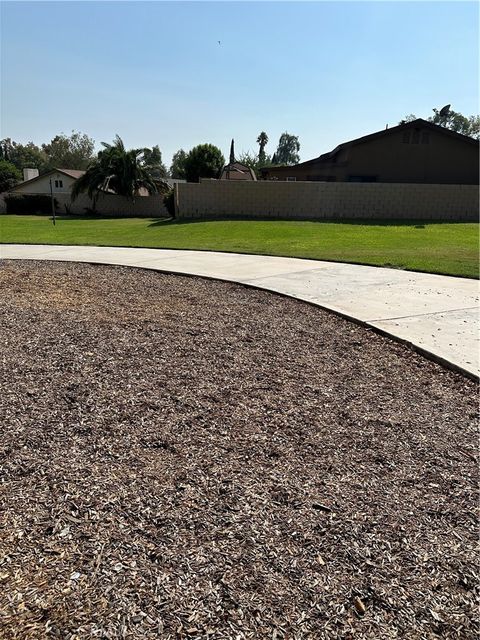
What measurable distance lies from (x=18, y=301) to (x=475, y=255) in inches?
412

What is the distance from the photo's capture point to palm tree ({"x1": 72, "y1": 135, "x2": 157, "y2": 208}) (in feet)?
99.5

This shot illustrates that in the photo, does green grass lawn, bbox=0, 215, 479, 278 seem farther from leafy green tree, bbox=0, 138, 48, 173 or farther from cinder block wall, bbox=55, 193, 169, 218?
leafy green tree, bbox=0, 138, 48, 173

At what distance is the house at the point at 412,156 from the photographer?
84.6 ft

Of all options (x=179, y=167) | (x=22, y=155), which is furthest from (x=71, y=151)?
(x=179, y=167)

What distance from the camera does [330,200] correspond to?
74.8 ft

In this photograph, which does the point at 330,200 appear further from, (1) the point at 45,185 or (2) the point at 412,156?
(1) the point at 45,185

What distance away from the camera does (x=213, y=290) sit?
741 cm

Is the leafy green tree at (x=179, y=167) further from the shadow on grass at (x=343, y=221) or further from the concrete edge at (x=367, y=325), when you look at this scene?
the concrete edge at (x=367, y=325)

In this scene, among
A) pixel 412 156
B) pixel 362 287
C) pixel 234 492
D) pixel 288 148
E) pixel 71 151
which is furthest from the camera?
pixel 288 148

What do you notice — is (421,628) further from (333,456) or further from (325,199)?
(325,199)

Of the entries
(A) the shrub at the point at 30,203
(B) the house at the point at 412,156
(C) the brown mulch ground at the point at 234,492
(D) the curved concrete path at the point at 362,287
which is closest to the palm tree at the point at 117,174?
(A) the shrub at the point at 30,203

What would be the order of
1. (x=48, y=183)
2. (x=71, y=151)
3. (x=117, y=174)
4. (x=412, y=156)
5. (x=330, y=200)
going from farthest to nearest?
1. (x=71, y=151)
2. (x=48, y=183)
3. (x=117, y=174)
4. (x=412, y=156)
5. (x=330, y=200)

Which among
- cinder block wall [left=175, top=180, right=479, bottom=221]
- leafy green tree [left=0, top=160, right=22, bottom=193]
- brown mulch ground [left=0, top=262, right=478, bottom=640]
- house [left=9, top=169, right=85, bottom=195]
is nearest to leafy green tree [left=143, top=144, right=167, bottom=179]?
cinder block wall [left=175, top=180, right=479, bottom=221]

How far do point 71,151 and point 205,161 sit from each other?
52767 millimetres
